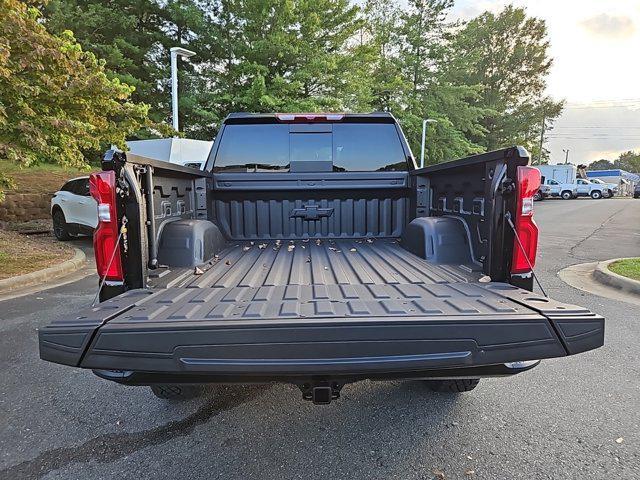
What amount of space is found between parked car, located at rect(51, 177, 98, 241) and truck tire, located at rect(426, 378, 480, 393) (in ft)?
31.4

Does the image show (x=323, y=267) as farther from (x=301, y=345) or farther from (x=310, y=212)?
(x=301, y=345)

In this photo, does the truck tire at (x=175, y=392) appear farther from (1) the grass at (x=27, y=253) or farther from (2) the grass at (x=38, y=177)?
(2) the grass at (x=38, y=177)

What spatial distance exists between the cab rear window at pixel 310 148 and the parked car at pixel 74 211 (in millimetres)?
7441

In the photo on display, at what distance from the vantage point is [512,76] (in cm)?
3822

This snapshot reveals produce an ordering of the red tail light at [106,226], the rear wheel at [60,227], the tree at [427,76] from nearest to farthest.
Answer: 1. the red tail light at [106,226]
2. the rear wheel at [60,227]
3. the tree at [427,76]

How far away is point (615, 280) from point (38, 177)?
19140 millimetres

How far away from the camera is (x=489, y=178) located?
8.25ft

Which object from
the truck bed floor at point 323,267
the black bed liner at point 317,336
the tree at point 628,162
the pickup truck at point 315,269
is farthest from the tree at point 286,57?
the tree at point 628,162

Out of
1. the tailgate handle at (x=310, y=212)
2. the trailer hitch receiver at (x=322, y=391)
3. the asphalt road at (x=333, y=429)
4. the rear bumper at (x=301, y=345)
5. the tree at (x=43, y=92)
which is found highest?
the tree at (x=43, y=92)

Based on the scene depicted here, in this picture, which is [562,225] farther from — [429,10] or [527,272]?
[429,10]

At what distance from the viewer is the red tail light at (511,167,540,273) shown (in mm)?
2209

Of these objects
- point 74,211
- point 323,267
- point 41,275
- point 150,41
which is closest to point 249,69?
point 150,41

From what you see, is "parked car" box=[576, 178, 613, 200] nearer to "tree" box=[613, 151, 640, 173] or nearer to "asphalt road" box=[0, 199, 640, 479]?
"asphalt road" box=[0, 199, 640, 479]

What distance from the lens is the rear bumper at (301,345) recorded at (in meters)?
1.66
